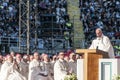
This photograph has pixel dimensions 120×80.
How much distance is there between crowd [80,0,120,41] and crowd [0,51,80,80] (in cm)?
885

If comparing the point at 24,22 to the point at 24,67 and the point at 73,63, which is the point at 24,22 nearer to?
the point at 24,67

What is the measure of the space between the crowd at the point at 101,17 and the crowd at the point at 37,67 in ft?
29.0

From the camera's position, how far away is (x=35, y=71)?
19.5 metres

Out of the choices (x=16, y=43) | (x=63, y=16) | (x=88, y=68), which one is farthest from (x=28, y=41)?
(x=88, y=68)

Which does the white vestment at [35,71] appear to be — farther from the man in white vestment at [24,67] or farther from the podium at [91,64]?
the podium at [91,64]

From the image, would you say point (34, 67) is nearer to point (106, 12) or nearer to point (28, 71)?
point (28, 71)

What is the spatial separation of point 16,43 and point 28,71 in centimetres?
724

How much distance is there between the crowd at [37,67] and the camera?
18891 millimetres

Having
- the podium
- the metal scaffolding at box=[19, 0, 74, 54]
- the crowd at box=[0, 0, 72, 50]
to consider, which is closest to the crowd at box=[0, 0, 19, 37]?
the crowd at box=[0, 0, 72, 50]

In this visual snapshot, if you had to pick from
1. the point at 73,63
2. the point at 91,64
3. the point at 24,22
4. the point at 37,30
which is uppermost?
the point at 24,22

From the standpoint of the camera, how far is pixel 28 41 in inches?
942

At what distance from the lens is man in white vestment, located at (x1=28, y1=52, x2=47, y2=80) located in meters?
19.3

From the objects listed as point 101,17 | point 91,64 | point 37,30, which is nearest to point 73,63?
point 91,64

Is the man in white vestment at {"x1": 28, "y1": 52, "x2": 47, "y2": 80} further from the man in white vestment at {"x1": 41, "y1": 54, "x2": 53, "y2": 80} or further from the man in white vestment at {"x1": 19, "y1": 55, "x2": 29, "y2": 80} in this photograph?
the man in white vestment at {"x1": 19, "y1": 55, "x2": 29, "y2": 80}
